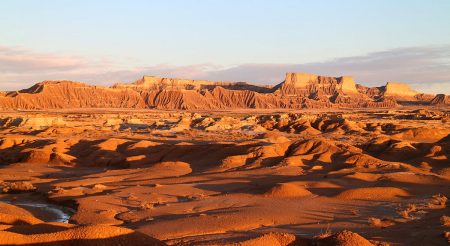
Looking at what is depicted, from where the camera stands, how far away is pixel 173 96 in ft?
479

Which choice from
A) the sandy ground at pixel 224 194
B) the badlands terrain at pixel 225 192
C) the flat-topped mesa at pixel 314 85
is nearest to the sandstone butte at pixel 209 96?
the flat-topped mesa at pixel 314 85

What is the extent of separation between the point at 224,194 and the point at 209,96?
130 metres

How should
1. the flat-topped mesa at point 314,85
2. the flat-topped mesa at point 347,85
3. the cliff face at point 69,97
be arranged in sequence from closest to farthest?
the cliff face at point 69,97, the flat-topped mesa at point 314,85, the flat-topped mesa at point 347,85

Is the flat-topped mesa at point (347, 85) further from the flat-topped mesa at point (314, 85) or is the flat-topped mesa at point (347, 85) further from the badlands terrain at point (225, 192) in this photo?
the badlands terrain at point (225, 192)

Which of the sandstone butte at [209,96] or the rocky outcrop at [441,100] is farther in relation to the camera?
the rocky outcrop at [441,100]

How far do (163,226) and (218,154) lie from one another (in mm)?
16082

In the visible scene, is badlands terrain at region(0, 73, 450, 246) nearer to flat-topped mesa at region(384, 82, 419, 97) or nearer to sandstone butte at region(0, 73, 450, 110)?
sandstone butte at region(0, 73, 450, 110)

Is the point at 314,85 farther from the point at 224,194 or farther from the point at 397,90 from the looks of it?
the point at 224,194

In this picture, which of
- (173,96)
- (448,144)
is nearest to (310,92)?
(173,96)

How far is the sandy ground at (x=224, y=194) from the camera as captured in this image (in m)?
11.1

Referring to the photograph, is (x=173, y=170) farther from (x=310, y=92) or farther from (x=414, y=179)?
(x=310, y=92)

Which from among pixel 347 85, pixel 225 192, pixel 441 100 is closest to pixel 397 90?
pixel 347 85

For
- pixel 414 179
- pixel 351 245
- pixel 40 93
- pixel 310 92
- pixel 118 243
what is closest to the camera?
pixel 118 243

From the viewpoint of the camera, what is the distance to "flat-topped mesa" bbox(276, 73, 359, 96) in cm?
17346
